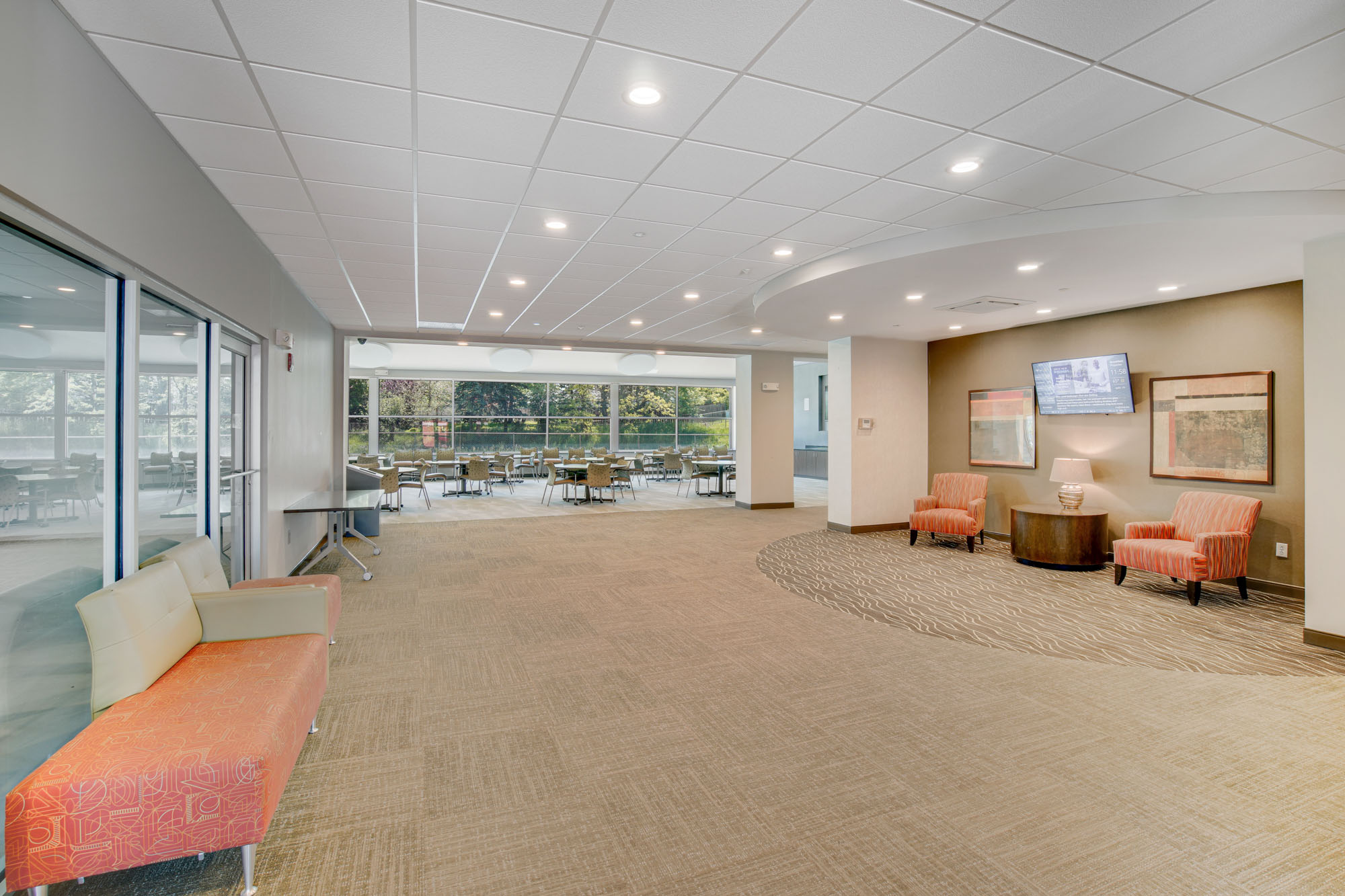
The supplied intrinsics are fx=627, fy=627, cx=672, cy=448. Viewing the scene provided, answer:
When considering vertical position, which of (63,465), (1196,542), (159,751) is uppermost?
(63,465)

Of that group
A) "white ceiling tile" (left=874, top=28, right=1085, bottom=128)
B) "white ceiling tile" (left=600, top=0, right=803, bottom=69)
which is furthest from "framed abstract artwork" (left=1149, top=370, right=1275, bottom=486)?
"white ceiling tile" (left=600, top=0, right=803, bottom=69)

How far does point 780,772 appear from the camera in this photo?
107 inches

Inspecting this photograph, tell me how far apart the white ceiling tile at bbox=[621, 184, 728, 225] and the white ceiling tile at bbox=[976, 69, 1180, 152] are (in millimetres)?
1698

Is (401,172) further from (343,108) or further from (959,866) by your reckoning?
(959,866)

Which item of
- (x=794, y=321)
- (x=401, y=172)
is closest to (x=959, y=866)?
(x=401, y=172)

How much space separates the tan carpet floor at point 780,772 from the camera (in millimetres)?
2111

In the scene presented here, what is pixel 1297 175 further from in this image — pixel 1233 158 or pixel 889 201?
pixel 889 201

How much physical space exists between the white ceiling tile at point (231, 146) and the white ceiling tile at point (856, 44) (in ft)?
8.58

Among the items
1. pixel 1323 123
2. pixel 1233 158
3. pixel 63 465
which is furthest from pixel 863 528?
pixel 63 465

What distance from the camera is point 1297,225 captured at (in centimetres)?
409

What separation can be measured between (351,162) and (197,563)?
236cm

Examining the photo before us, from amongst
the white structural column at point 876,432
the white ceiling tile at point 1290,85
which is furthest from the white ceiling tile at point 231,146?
the white structural column at point 876,432

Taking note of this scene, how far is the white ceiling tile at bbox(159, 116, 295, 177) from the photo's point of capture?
10.4 feet

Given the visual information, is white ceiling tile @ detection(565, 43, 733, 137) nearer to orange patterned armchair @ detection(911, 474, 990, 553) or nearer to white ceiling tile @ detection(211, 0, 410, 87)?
white ceiling tile @ detection(211, 0, 410, 87)
